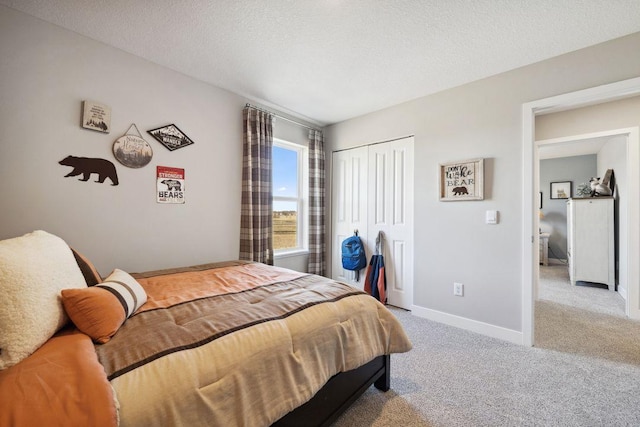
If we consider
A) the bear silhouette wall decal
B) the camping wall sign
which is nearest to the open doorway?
the camping wall sign

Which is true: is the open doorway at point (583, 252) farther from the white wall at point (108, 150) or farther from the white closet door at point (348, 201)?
the white wall at point (108, 150)

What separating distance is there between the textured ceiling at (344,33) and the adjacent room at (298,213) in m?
0.02

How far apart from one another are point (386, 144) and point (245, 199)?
182 centimetres

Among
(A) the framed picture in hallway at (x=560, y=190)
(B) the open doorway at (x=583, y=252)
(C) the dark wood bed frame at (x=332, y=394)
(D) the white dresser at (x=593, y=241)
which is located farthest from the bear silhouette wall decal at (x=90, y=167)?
(A) the framed picture in hallway at (x=560, y=190)

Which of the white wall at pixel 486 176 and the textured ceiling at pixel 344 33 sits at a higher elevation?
the textured ceiling at pixel 344 33

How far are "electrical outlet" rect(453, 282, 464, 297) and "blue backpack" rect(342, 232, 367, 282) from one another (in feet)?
3.64

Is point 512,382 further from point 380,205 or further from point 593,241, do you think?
point 593,241

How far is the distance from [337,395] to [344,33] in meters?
2.32

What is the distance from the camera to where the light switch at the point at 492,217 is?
2506mm

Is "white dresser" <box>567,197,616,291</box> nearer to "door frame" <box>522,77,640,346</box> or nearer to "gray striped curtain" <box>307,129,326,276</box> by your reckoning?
"door frame" <box>522,77,640,346</box>

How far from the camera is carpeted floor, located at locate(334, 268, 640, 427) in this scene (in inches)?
58.7

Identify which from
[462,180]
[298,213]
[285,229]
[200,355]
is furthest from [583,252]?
[200,355]

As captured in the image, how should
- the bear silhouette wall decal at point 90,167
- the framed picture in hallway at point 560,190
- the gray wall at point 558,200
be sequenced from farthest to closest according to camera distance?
the framed picture in hallway at point 560,190 < the gray wall at point 558,200 < the bear silhouette wall decal at point 90,167

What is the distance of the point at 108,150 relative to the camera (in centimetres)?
214
